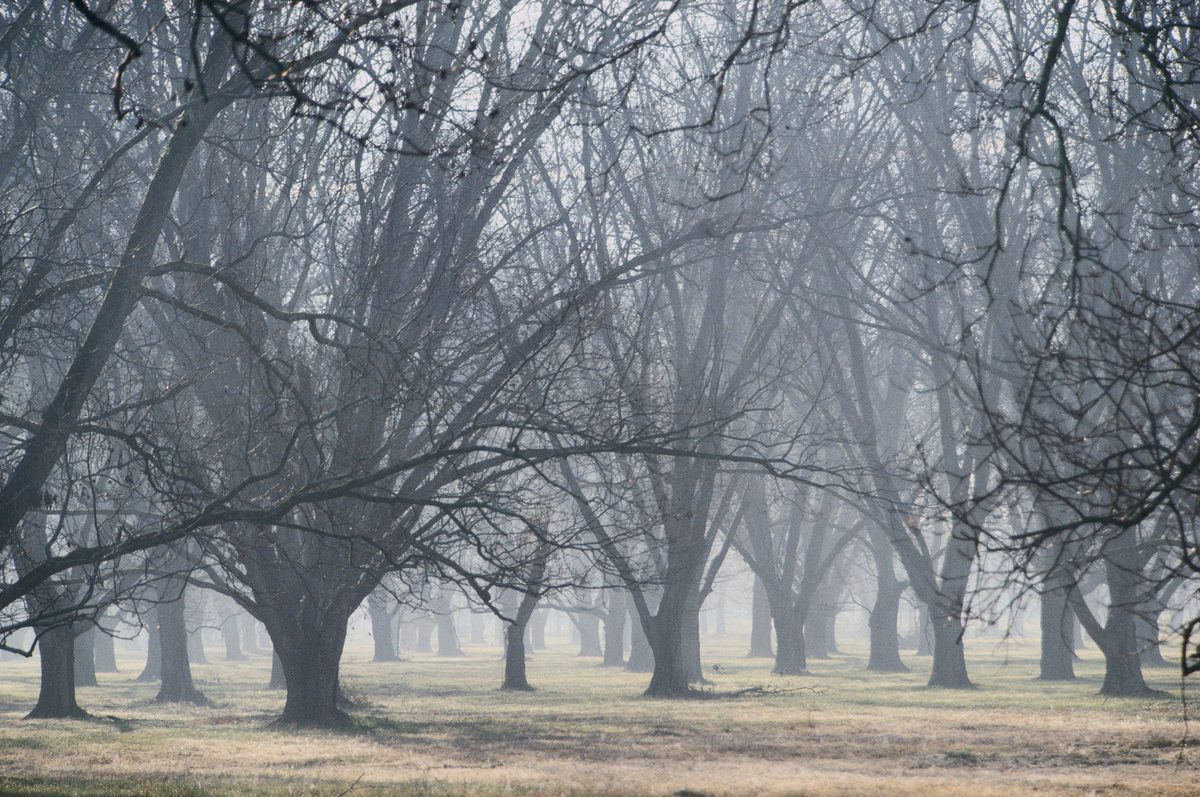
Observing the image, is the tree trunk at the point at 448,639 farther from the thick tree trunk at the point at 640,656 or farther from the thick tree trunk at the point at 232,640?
the thick tree trunk at the point at 640,656

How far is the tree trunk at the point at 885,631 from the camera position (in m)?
38.5

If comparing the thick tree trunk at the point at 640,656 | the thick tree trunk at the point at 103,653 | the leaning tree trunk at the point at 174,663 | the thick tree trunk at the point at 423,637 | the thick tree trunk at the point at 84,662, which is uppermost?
the leaning tree trunk at the point at 174,663

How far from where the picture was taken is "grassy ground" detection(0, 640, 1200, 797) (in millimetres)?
10500

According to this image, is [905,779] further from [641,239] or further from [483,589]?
[641,239]

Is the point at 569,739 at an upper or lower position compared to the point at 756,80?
lower

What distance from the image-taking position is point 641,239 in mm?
23266

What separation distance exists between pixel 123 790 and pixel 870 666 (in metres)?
31.9

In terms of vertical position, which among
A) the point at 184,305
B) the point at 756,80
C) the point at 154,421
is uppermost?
the point at 756,80

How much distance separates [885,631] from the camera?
128 ft

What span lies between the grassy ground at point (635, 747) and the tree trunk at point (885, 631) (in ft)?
35.9

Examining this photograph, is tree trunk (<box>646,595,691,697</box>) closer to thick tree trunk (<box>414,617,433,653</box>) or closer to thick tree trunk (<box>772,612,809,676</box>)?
thick tree trunk (<box>772,612,809,676</box>)

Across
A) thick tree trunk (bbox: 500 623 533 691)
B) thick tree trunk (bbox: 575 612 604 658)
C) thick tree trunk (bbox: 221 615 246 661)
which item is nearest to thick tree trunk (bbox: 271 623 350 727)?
thick tree trunk (bbox: 500 623 533 691)

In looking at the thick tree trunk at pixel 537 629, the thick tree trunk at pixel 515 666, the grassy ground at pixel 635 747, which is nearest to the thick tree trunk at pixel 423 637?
the thick tree trunk at pixel 537 629

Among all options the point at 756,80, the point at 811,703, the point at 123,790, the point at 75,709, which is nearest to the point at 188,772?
the point at 123,790
